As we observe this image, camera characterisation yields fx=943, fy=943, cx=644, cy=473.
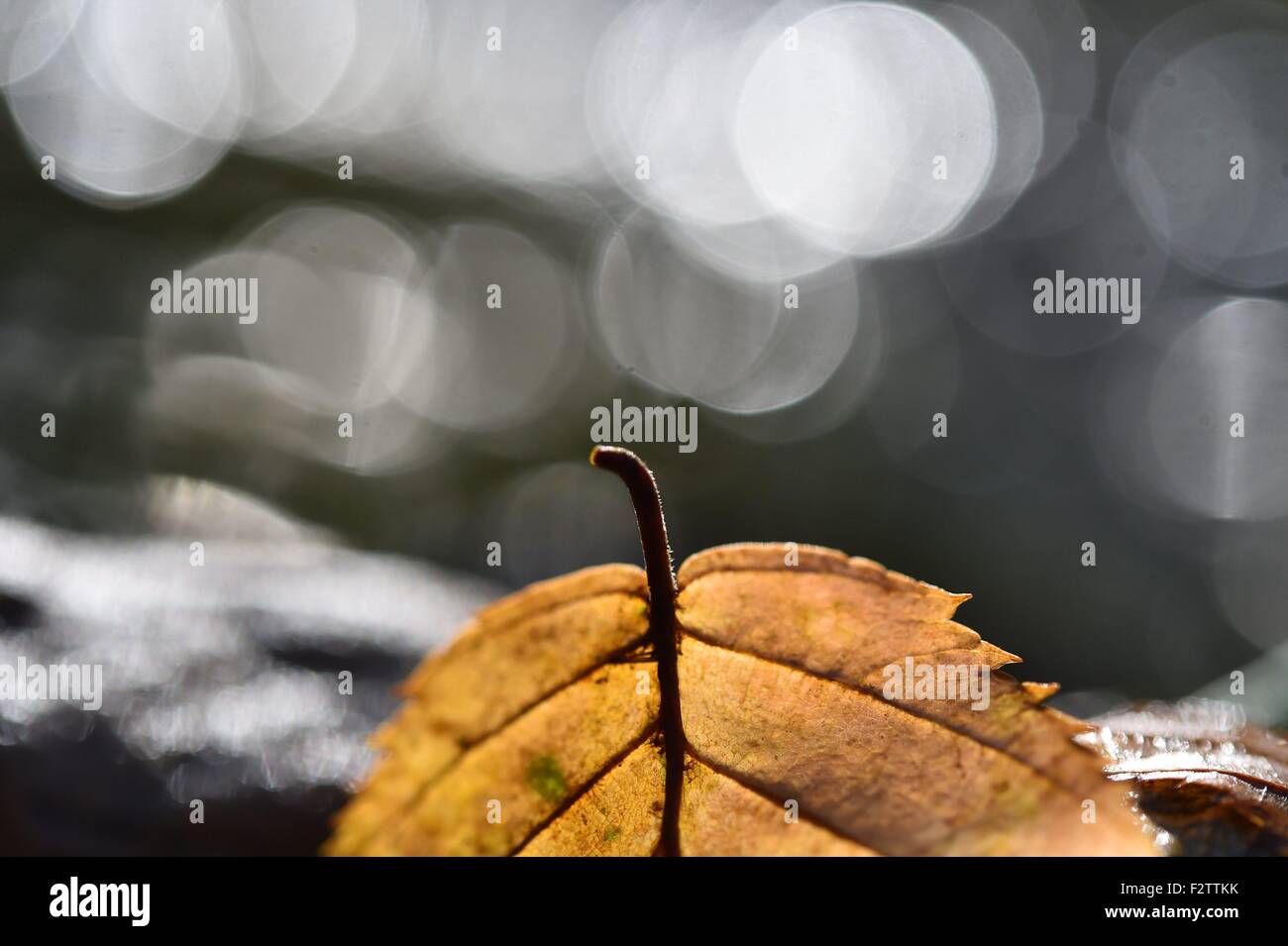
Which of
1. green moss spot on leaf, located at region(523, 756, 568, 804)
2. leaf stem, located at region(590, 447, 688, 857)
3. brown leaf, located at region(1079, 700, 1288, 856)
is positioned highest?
leaf stem, located at region(590, 447, 688, 857)

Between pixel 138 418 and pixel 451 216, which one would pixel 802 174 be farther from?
pixel 138 418

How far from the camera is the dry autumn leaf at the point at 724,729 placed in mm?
904

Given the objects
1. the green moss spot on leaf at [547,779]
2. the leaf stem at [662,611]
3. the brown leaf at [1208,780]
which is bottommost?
the brown leaf at [1208,780]

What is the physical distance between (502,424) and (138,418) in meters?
2.52

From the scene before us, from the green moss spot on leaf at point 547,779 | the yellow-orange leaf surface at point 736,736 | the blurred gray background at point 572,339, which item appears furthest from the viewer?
the blurred gray background at point 572,339

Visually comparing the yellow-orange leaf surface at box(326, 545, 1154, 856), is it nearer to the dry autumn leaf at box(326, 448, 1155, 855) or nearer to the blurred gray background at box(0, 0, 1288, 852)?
the dry autumn leaf at box(326, 448, 1155, 855)

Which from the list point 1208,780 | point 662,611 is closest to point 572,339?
point 662,611

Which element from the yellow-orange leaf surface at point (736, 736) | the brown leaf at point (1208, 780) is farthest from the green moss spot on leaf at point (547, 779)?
the brown leaf at point (1208, 780)

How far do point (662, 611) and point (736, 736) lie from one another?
6.4 inches

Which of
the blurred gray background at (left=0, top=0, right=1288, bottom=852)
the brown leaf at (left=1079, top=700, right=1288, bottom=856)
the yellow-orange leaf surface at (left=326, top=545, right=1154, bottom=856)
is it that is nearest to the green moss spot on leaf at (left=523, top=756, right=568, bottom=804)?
the yellow-orange leaf surface at (left=326, top=545, right=1154, bottom=856)

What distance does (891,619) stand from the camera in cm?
101

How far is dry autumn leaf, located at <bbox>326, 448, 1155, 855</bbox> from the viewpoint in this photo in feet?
2.97

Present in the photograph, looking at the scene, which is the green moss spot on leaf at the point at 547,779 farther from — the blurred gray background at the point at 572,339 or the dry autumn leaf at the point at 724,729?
the blurred gray background at the point at 572,339

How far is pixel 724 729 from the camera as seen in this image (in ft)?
3.48
